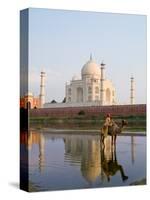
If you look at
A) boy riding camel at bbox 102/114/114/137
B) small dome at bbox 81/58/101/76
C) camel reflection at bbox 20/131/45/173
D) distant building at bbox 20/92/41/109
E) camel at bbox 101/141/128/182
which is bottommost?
camel at bbox 101/141/128/182

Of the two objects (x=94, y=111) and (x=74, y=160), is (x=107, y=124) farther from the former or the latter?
(x=74, y=160)

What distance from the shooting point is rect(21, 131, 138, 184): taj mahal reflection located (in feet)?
37.9

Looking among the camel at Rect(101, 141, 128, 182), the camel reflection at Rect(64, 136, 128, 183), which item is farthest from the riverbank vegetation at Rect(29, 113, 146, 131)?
the camel at Rect(101, 141, 128, 182)

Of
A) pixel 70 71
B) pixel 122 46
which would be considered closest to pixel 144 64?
pixel 122 46

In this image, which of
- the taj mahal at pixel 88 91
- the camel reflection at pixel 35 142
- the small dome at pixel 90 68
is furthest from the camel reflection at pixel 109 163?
the small dome at pixel 90 68

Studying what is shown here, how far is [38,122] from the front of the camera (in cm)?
1159

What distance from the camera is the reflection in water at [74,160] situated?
11.4 meters

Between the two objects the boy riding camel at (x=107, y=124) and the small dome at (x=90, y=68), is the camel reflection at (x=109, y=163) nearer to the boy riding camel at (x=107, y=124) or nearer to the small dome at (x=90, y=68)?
the boy riding camel at (x=107, y=124)

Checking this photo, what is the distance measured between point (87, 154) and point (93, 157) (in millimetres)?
128

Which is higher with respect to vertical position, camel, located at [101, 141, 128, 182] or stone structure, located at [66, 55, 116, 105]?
stone structure, located at [66, 55, 116, 105]

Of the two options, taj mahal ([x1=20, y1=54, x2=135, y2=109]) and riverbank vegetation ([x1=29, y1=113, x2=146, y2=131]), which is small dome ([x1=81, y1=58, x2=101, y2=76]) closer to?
taj mahal ([x1=20, y1=54, x2=135, y2=109])

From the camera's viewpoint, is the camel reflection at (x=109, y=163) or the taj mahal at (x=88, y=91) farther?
the camel reflection at (x=109, y=163)

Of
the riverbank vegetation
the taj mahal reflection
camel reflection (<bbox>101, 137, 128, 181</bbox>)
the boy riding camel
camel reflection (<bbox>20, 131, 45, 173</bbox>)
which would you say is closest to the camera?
camel reflection (<bbox>20, 131, 45, 173</bbox>)

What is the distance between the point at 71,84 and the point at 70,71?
23cm
